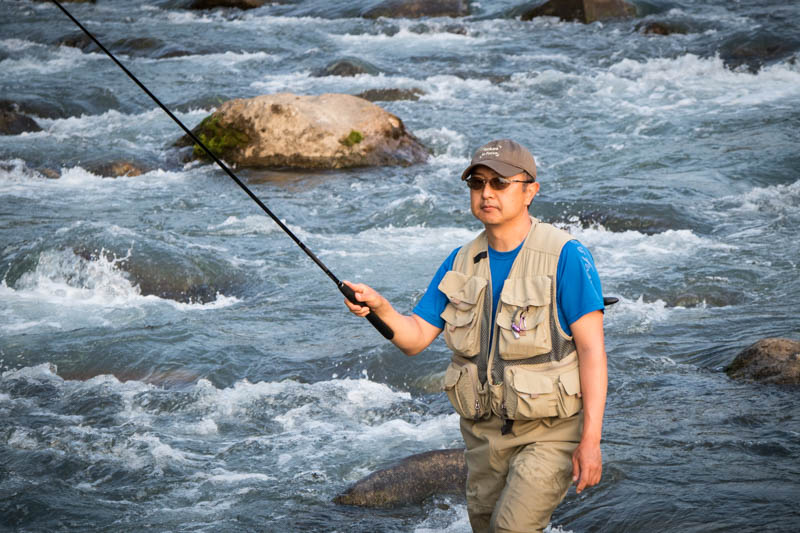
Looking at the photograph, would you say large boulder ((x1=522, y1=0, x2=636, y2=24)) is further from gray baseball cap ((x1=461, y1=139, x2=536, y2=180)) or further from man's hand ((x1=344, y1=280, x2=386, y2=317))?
man's hand ((x1=344, y1=280, x2=386, y2=317))

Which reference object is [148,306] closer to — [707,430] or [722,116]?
[707,430]

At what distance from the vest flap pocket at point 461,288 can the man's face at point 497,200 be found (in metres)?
0.20

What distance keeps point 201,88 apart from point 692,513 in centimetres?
1384

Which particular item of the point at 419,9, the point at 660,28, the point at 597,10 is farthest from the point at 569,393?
the point at 419,9

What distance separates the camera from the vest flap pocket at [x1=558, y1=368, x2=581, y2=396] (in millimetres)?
3086

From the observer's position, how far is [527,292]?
3.14 meters

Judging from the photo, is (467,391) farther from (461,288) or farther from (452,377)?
(461,288)

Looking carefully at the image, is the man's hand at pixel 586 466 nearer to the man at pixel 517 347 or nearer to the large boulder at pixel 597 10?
the man at pixel 517 347

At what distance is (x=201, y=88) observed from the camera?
16.7 metres

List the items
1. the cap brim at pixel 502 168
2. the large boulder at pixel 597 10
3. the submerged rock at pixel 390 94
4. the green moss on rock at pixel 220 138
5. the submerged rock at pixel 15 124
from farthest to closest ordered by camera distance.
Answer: the large boulder at pixel 597 10, the submerged rock at pixel 390 94, the submerged rock at pixel 15 124, the green moss on rock at pixel 220 138, the cap brim at pixel 502 168

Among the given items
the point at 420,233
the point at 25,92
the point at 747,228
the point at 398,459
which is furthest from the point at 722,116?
the point at 25,92

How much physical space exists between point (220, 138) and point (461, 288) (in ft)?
30.1

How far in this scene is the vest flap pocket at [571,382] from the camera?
309cm

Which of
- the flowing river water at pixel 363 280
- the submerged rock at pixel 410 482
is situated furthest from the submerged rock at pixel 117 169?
the submerged rock at pixel 410 482
